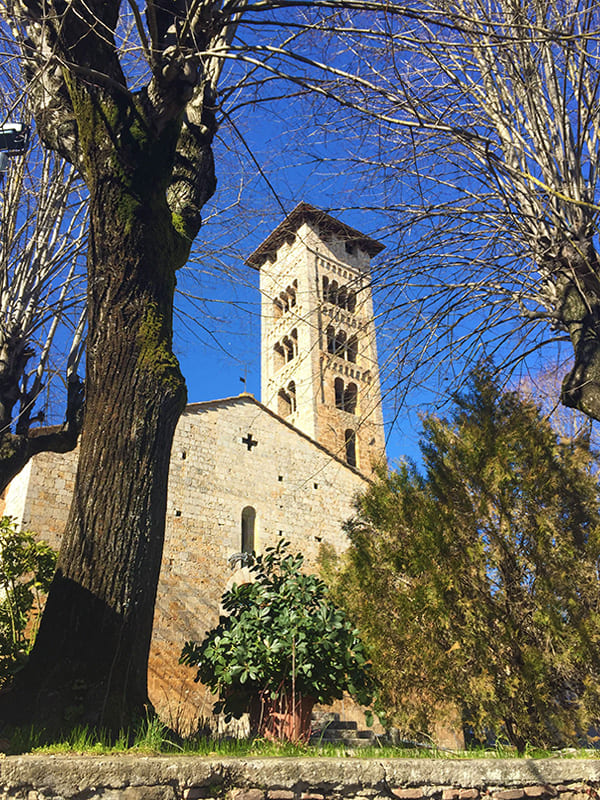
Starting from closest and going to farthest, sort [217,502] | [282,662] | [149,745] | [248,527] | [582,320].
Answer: [149,745] → [282,662] → [582,320] → [217,502] → [248,527]

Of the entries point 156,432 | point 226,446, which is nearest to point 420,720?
point 156,432

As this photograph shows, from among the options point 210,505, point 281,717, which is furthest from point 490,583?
point 210,505

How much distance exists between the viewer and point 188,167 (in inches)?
193

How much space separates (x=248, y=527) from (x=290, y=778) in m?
11.4

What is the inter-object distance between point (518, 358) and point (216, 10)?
3686mm

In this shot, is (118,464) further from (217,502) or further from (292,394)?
(292,394)

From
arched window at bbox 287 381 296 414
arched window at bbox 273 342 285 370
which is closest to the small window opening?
arched window at bbox 287 381 296 414

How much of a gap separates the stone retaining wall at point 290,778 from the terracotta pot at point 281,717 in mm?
1172

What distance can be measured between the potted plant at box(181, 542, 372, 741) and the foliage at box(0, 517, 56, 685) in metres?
1.62

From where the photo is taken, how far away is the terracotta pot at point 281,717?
4117 mm

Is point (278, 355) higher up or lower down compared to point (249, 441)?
higher up

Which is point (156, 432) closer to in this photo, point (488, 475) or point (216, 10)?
point (216, 10)

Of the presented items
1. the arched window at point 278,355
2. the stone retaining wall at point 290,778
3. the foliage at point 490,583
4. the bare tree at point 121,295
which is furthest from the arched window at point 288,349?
the stone retaining wall at point 290,778

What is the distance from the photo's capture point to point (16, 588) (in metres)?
5.93
